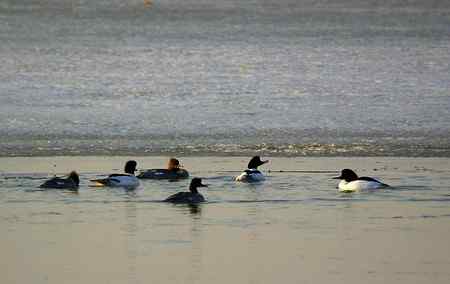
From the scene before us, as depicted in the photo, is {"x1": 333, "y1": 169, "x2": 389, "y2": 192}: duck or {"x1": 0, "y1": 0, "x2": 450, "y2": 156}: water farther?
{"x1": 0, "y1": 0, "x2": 450, "y2": 156}: water

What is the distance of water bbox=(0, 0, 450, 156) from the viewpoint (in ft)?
77.0

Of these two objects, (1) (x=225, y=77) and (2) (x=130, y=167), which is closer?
(2) (x=130, y=167)

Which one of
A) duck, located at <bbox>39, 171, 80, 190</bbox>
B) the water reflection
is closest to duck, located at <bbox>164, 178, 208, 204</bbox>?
the water reflection

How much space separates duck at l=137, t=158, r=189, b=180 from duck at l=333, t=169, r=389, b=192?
8.20ft

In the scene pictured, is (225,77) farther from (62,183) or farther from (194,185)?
(194,185)

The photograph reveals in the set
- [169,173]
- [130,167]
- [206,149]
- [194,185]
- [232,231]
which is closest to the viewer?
[232,231]

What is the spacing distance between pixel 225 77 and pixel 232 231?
2139 cm

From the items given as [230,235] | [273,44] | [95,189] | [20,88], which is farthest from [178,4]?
[230,235]

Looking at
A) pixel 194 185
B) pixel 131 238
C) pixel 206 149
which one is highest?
pixel 206 149

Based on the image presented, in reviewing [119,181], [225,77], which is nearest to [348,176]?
[119,181]

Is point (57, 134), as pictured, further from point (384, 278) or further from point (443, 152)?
point (384, 278)

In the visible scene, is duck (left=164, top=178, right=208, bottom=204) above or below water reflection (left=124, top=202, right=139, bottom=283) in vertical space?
above

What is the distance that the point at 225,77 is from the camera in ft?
116

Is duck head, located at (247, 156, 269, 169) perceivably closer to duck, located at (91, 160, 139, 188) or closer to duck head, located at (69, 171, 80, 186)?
duck, located at (91, 160, 139, 188)
